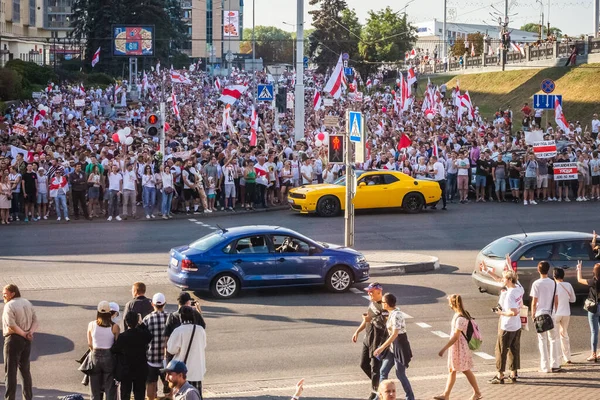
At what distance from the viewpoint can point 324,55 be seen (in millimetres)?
105188

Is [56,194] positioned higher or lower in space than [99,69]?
lower

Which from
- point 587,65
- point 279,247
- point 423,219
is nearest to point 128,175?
point 423,219

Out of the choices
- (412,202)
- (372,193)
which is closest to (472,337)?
(372,193)

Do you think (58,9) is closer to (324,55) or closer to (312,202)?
(324,55)

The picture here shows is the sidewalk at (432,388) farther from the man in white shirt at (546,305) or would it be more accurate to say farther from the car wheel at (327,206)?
the car wheel at (327,206)

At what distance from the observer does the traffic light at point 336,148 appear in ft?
69.3

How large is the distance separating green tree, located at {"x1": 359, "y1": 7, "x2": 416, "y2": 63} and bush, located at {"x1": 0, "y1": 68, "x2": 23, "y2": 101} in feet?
149

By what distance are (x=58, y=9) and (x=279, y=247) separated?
168 m

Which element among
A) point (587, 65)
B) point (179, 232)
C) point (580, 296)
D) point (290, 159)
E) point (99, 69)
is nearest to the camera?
point (580, 296)

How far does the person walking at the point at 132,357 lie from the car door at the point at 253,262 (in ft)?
21.8

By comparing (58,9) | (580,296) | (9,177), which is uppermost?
(58,9)

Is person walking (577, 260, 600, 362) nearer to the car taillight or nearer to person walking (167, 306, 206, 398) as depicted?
person walking (167, 306, 206, 398)

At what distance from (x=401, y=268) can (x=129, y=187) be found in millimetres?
10421

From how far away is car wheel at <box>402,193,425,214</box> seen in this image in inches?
1130
